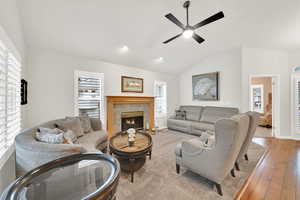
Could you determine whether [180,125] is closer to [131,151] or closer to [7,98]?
[131,151]

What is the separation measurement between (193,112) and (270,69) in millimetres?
2824

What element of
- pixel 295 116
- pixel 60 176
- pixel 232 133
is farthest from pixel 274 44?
pixel 60 176

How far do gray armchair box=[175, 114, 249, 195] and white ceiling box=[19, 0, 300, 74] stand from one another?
7.57 feet

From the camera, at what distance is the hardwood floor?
1745 mm

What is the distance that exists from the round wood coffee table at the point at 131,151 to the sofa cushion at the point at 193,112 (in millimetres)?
3014

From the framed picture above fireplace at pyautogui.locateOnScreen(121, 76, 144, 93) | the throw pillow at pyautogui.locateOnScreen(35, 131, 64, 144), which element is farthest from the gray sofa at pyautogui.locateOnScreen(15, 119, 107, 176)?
the framed picture above fireplace at pyautogui.locateOnScreen(121, 76, 144, 93)

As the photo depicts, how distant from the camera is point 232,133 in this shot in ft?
4.98

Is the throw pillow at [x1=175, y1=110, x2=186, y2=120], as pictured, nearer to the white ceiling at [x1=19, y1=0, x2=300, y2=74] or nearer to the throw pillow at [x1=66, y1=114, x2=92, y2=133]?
the white ceiling at [x1=19, y1=0, x2=300, y2=74]

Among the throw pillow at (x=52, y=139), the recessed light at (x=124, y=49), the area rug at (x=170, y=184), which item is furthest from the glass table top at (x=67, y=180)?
the recessed light at (x=124, y=49)

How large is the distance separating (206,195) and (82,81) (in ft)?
12.4

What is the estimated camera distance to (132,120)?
4.78 m

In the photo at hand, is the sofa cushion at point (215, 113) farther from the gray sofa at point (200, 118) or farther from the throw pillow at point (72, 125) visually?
the throw pillow at point (72, 125)

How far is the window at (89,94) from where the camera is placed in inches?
140

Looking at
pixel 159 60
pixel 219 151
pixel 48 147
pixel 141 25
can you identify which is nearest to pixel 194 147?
pixel 219 151
